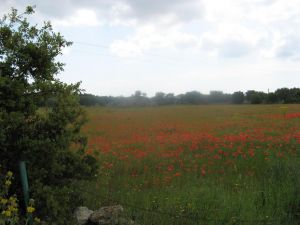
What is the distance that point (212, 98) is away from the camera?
75375mm

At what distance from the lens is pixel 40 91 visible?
6.10 m

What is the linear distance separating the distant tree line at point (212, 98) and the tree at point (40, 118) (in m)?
64.0

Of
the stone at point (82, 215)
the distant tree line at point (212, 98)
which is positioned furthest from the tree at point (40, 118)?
the distant tree line at point (212, 98)

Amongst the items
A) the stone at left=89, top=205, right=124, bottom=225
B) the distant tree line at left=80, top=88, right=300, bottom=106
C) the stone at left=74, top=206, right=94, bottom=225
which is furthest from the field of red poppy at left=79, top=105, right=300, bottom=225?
the distant tree line at left=80, top=88, right=300, bottom=106

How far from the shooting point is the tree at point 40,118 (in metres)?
5.66

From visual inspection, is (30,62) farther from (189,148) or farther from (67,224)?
(189,148)

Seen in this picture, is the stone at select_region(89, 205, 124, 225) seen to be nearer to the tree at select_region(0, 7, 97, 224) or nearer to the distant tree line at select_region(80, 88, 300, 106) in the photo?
the tree at select_region(0, 7, 97, 224)

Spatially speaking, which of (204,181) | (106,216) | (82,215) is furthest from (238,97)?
(106,216)

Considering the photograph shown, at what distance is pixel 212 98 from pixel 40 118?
7080 cm

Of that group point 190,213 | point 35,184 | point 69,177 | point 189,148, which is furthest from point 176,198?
point 189,148

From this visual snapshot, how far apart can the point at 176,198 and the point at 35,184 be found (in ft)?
10.3

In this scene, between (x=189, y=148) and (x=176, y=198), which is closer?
(x=176, y=198)

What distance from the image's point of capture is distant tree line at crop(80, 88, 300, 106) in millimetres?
75375

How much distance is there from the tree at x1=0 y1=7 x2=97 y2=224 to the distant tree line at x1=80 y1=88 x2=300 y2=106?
2519 inches
